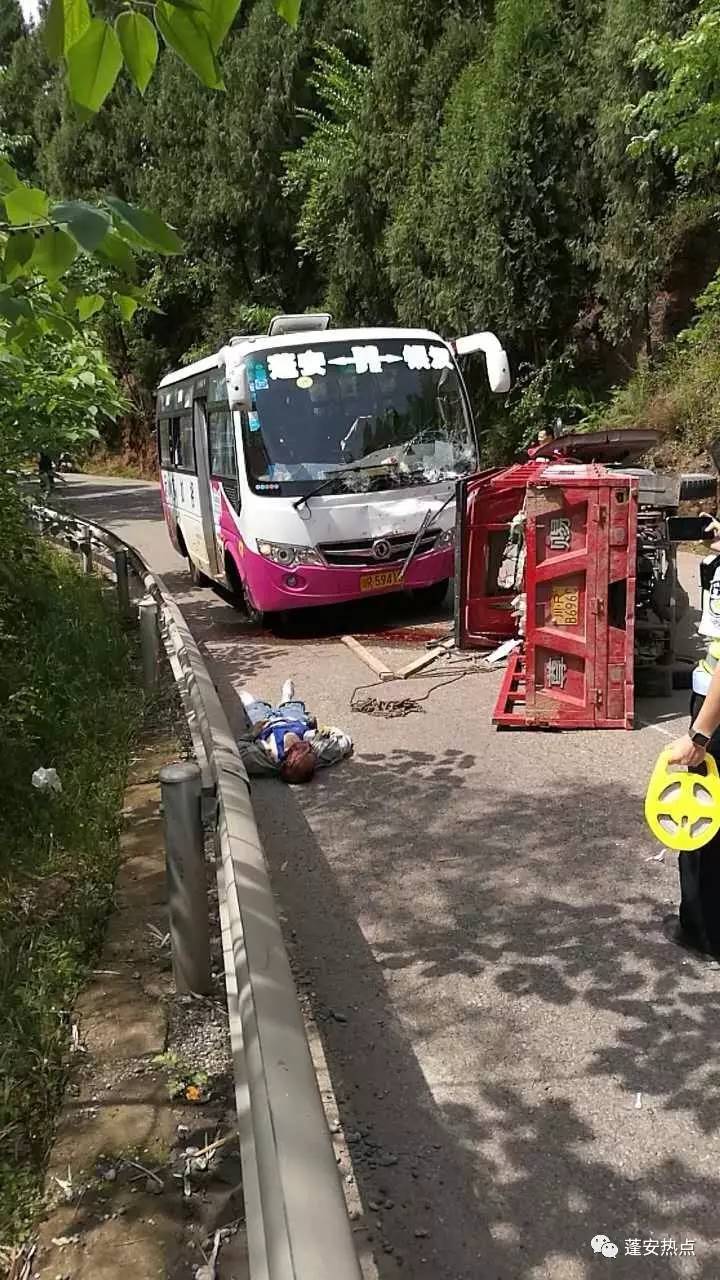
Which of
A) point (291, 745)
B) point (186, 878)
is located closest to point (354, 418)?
point (291, 745)

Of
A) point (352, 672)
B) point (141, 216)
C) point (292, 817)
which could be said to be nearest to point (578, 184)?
point (352, 672)

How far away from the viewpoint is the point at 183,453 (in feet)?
47.5

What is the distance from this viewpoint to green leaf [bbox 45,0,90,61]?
6.05ft

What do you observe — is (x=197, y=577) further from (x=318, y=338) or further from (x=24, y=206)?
(x=24, y=206)

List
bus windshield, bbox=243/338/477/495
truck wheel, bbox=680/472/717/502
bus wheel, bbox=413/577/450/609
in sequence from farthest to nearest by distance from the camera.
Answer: bus wheel, bbox=413/577/450/609 → bus windshield, bbox=243/338/477/495 → truck wheel, bbox=680/472/717/502

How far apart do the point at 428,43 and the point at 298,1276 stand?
26269 mm

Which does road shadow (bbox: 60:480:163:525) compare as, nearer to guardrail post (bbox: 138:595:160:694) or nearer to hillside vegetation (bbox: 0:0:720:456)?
hillside vegetation (bbox: 0:0:720:456)

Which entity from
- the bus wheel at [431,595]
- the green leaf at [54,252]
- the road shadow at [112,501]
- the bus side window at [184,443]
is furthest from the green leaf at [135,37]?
the road shadow at [112,501]

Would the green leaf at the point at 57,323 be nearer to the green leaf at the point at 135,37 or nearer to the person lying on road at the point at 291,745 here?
the green leaf at the point at 135,37

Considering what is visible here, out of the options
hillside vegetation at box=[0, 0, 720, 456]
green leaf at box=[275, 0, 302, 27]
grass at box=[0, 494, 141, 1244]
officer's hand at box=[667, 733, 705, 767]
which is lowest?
grass at box=[0, 494, 141, 1244]

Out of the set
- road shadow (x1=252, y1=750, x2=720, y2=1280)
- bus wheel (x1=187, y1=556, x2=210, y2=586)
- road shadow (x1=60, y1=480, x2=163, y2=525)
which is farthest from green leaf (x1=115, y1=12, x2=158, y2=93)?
road shadow (x1=60, y1=480, x2=163, y2=525)

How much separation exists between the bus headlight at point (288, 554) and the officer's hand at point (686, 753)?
650 centimetres

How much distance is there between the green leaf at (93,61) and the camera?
1.85 m

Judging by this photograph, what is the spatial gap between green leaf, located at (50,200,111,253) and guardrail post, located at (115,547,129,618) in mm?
8087
